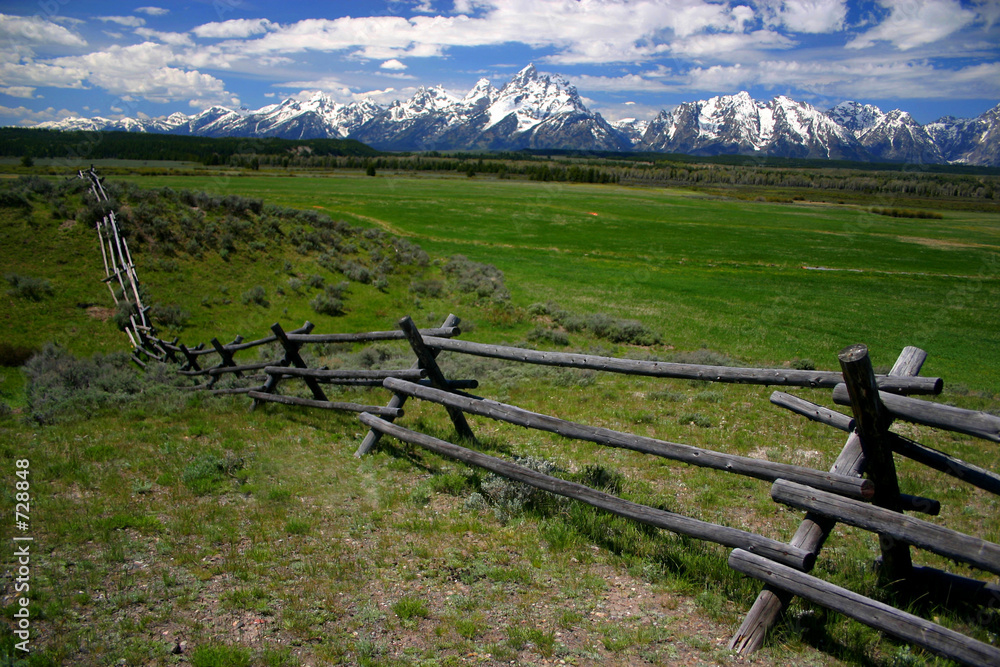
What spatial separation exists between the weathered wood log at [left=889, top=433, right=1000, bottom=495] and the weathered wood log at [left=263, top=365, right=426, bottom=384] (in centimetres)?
566

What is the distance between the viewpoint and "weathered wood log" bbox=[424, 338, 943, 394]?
4473 mm

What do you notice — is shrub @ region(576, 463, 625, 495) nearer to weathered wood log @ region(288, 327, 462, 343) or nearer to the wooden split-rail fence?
the wooden split-rail fence

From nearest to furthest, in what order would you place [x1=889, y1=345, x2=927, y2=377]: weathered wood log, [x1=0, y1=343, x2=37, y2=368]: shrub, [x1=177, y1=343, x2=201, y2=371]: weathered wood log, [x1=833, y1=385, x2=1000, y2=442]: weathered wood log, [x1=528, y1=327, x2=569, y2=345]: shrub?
[x1=833, y1=385, x2=1000, y2=442]: weathered wood log
[x1=889, y1=345, x2=927, y2=377]: weathered wood log
[x1=0, y1=343, x2=37, y2=368]: shrub
[x1=177, y1=343, x2=201, y2=371]: weathered wood log
[x1=528, y1=327, x2=569, y2=345]: shrub

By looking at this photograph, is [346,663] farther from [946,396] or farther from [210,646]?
[946,396]

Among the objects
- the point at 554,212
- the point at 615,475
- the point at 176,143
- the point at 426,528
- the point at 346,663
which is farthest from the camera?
the point at 176,143

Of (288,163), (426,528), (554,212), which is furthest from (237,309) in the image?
(288,163)

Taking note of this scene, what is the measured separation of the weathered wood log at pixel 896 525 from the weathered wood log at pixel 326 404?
5.35m

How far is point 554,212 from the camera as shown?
223 feet

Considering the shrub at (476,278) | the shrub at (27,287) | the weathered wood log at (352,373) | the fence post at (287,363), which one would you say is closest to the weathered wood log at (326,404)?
the fence post at (287,363)

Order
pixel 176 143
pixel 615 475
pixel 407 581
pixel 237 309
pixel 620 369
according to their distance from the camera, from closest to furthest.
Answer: pixel 407 581, pixel 620 369, pixel 615 475, pixel 237 309, pixel 176 143

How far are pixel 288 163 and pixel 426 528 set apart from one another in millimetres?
159632

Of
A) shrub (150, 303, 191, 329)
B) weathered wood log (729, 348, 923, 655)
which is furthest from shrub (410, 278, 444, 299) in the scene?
weathered wood log (729, 348, 923, 655)

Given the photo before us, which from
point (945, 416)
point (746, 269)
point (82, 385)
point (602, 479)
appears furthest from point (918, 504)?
point (746, 269)

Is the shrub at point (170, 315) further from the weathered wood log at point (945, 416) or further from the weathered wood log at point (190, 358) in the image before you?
the weathered wood log at point (945, 416)
